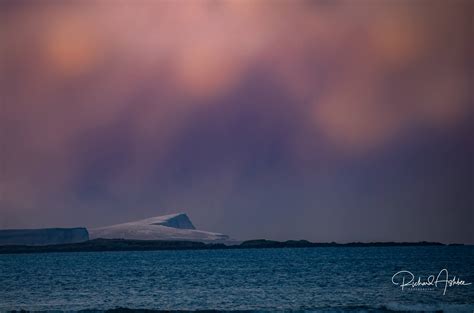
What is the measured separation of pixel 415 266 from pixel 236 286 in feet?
88.9

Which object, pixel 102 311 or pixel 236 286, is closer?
pixel 102 311

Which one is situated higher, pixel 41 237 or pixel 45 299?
pixel 41 237

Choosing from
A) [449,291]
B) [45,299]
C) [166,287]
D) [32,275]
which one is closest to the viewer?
[449,291]

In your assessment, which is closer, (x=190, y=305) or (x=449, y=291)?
(x=190, y=305)

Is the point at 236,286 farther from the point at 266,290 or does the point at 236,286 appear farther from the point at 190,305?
the point at 190,305

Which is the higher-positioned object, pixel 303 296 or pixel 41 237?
pixel 41 237

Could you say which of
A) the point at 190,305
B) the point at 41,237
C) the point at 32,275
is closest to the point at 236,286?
the point at 190,305

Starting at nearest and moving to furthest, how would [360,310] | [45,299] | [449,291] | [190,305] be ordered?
[360,310] → [190,305] → [449,291] → [45,299]

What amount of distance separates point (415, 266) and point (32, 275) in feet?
112

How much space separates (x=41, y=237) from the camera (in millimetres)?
174625

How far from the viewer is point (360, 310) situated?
31.8 m

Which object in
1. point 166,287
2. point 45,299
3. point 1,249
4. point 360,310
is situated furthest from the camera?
point 1,249

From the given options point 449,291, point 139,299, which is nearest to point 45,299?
point 139,299

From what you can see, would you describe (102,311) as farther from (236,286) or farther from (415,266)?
(415,266)
